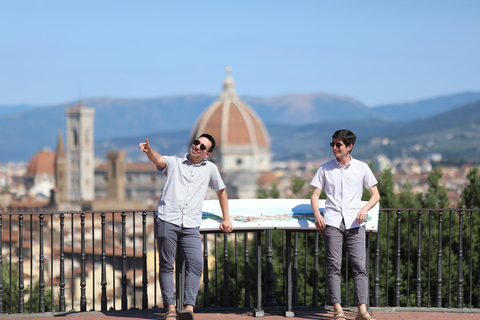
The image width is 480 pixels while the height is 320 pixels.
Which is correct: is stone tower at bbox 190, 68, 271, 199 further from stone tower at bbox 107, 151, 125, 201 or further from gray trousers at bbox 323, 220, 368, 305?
gray trousers at bbox 323, 220, 368, 305

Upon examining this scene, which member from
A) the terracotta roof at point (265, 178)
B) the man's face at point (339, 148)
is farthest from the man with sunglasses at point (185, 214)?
the terracotta roof at point (265, 178)

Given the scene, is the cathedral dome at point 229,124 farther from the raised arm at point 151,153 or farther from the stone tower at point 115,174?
the raised arm at point 151,153

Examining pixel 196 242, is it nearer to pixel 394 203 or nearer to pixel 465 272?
pixel 465 272

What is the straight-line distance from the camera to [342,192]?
508cm

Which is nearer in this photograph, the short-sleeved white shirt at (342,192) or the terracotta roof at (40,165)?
the short-sleeved white shirt at (342,192)

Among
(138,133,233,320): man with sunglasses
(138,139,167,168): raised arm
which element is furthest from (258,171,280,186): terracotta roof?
(138,139,167,168): raised arm

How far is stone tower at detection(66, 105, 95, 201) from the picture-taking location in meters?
104

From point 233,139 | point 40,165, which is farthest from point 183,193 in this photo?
point 40,165

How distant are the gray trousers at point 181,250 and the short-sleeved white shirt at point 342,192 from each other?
93cm

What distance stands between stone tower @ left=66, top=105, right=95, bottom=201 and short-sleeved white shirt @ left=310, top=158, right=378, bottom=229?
100399 millimetres

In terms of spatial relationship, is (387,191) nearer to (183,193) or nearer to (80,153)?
(183,193)

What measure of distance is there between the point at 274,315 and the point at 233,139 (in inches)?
3926

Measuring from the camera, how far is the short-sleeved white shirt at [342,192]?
5.07 metres

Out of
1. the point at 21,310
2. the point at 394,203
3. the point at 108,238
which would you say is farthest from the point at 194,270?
the point at 108,238
